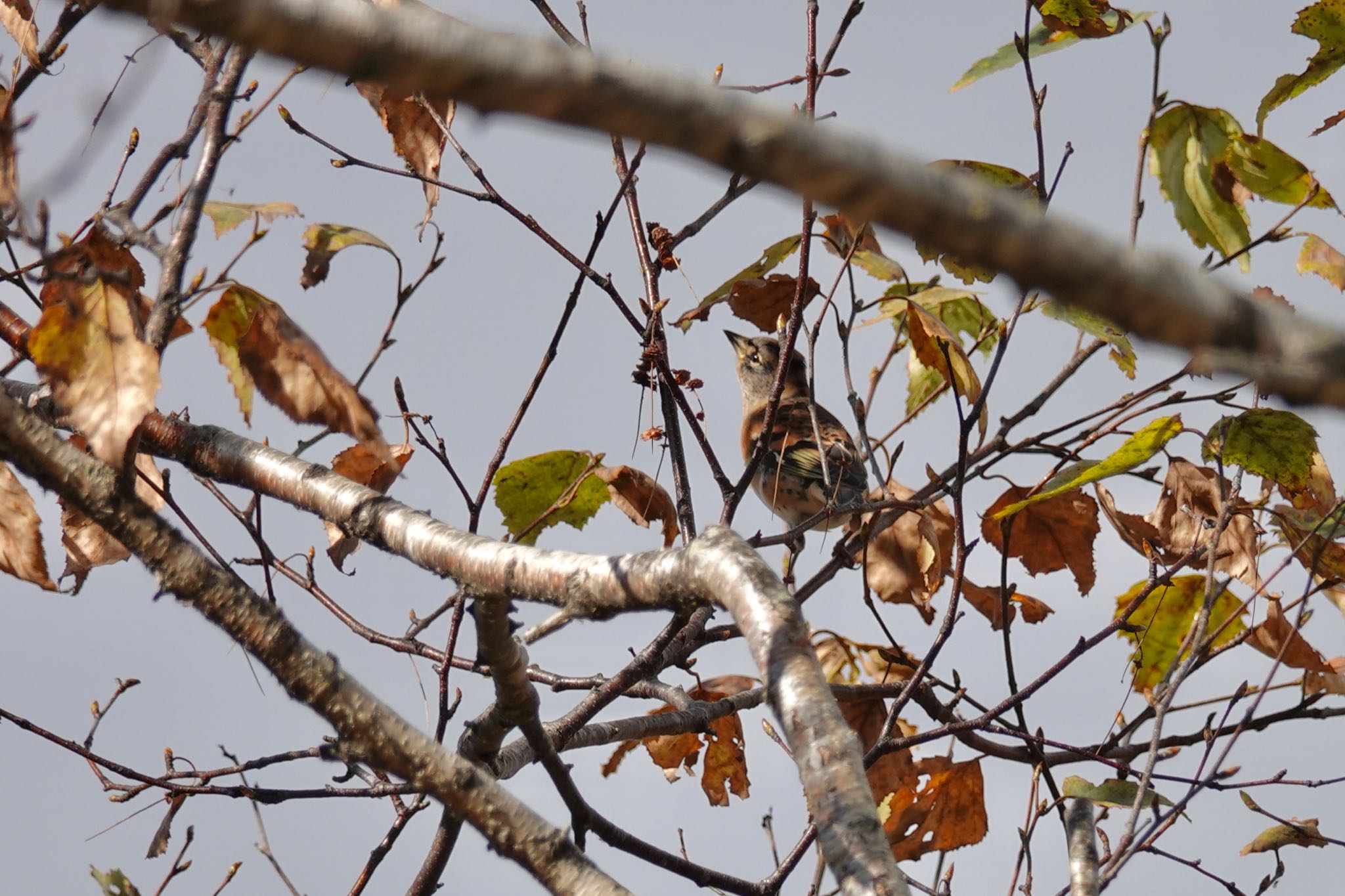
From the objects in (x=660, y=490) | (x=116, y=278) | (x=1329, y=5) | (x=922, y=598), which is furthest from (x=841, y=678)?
(x=116, y=278)

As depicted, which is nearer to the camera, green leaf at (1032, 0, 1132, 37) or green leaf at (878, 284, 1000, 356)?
green leaf at (1032, 0, 1132, 37)

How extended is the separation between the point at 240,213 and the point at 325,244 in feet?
0.61

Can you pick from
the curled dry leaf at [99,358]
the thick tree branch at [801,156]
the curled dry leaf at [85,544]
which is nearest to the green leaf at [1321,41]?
the thick tree branch at [801,156]

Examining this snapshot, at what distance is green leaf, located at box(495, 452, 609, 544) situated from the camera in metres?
2.95

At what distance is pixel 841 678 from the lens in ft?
13.0

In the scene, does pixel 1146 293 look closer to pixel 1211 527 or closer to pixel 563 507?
pixel 563 507

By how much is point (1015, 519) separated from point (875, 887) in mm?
2181

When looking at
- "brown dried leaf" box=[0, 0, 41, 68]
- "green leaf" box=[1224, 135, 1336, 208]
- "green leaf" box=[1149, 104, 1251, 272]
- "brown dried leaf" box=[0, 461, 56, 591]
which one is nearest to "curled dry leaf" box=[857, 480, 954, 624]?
"green leaf" box=[1149, 104, 1251, 272]

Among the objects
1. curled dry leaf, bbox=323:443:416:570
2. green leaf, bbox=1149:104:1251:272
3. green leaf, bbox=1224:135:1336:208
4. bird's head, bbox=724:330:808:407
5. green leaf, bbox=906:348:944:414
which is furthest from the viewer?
bird's head, bbox=724:330:808:407

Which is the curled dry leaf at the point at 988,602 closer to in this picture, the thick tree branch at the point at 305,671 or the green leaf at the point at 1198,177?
the green leaf at the point at 1198,177

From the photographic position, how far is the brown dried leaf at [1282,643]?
126 inches

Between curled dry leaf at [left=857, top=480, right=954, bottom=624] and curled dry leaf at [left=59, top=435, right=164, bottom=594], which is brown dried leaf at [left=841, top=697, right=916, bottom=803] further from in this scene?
curled dry leaf at [left=59, top=435, right=164, bottom=594]

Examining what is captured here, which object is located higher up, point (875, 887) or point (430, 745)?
point (430, 745)

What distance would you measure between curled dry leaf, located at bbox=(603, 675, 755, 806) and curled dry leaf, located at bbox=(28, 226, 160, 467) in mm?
2272
